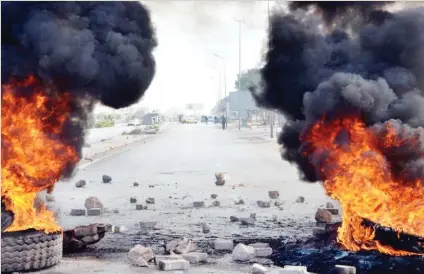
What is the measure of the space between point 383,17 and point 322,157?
2719 millimetres

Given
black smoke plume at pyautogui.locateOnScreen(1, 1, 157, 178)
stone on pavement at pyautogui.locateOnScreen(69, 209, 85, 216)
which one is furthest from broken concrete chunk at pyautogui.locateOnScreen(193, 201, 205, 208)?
black smoke plume at pyautogui.locateOnScreen(1, 1, 157, 178)

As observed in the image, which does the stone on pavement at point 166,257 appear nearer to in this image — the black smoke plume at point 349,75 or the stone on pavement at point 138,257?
the stone on pavement at point 138,257

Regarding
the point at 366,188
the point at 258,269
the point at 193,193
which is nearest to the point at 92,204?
the point at 193,193

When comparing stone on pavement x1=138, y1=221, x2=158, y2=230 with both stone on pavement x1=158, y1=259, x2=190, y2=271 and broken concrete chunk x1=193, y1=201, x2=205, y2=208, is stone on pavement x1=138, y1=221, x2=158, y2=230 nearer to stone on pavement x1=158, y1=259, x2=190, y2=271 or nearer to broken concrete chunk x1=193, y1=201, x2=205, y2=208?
broken concrete chunk x1=193, y1=201, x2=205, y2=208

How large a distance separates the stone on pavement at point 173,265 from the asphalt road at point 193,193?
1.79 meters

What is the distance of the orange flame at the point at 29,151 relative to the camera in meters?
8.12

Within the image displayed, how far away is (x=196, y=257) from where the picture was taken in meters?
8.52

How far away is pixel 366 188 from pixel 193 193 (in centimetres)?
816

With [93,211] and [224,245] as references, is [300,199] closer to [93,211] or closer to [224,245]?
[93,211]

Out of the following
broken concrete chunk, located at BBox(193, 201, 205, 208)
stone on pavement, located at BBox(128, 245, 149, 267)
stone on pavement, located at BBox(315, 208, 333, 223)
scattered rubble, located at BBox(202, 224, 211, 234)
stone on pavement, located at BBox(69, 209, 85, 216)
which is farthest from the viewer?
broken concrete chunk, located at BBox(193, 201, 205, 208)

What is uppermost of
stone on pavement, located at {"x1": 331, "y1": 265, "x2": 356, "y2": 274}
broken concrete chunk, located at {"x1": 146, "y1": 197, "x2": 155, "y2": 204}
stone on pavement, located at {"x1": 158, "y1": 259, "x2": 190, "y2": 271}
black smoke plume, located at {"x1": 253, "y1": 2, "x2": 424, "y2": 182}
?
black smoke plume, located at {"x1": 253, "y1": 2, "x2": 424, "y2": 182}

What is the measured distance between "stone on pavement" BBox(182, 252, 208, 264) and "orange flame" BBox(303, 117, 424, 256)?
2006mm

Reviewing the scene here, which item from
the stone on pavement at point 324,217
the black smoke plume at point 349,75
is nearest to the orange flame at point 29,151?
A: the black smoke plume at point 349,75

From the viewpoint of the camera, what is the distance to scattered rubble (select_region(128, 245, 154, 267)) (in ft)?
27.2
